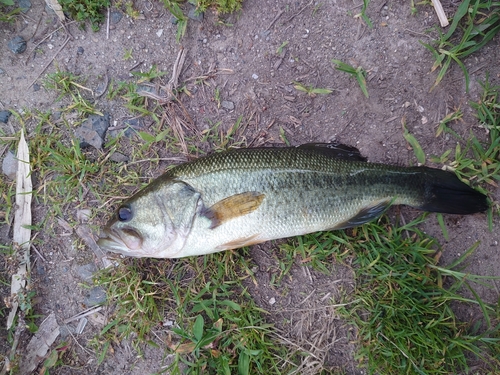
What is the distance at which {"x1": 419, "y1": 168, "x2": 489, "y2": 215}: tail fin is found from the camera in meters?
3.33

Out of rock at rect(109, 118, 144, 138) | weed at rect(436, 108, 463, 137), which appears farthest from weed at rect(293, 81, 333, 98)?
rock at rect(109, 118, 144, 138)

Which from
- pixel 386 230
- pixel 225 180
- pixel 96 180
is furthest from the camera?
pixel 96 180

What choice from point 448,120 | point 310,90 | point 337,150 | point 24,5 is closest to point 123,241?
point 337,150

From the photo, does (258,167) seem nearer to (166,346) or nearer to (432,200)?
(432,200)

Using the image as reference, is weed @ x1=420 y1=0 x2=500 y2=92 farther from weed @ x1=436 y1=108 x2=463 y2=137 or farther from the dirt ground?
weed @ x1=436 y1=108 x2=463 y2=137

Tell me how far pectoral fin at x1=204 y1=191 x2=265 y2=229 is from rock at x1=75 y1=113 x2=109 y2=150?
1638mm

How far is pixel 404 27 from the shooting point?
142 inches

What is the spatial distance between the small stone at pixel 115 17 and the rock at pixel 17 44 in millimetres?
1034

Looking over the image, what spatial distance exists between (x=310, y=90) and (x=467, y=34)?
63.2 inches

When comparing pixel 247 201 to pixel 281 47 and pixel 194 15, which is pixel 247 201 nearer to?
pixel 281 47

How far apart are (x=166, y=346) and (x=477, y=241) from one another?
3.30m

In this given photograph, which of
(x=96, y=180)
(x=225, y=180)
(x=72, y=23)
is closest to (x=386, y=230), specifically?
(x=225, y=180)

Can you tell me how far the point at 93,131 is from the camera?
379cm

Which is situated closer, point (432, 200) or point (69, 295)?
point (432, 200)
